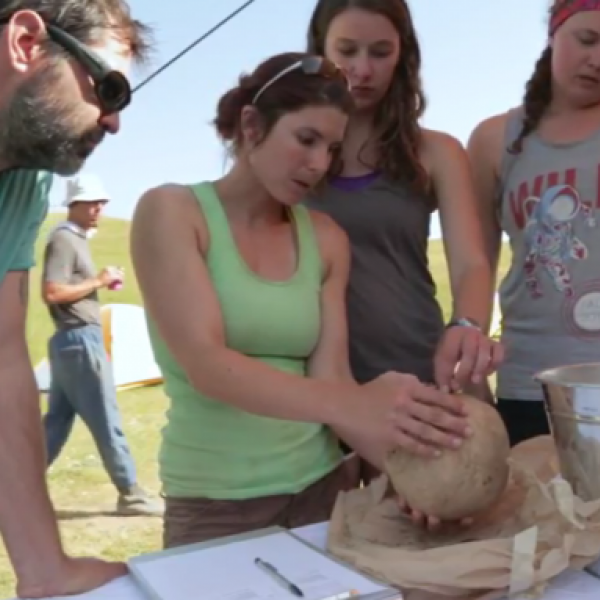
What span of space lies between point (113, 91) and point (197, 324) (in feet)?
1.11

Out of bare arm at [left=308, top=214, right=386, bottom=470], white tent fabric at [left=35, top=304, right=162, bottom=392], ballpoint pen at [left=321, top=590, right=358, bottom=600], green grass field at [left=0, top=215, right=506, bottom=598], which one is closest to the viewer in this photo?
ballpoint pen at [left=321, top=590, right=358, bottom=600]

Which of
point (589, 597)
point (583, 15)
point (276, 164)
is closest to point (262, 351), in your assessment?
point (276, 164)

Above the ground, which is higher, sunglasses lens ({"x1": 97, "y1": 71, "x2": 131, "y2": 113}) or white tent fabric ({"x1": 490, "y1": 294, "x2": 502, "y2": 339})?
sunglasses lens ({"x1": 97, "y1": 71, "x2": 131, "y2": 113})

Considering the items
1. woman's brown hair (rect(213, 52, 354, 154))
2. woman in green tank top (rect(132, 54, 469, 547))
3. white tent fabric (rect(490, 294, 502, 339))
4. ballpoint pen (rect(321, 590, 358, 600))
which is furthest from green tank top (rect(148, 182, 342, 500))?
white tent fabric (rect(490, 294, 502, 339))

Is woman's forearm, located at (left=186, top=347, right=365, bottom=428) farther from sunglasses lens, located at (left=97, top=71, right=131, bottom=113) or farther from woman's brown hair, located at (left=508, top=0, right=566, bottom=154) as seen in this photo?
woman's brown hair, located at (left=508, top=0, right=566, bottom=154)

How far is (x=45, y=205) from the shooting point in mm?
1360

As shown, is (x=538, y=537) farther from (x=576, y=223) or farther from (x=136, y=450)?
(x=136, y=450)

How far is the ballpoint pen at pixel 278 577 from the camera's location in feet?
3.01

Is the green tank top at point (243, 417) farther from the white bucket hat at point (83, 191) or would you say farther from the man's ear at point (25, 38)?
the white bucket hat at point (83, 191)

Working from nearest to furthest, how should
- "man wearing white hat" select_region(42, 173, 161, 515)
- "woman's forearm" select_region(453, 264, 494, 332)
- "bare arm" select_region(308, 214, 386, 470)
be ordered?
"bare arm" select_region(308, 214, 386, 470) < "woman's forearm" select_region(453, 264, 494, 332) < "man wearing white hat" select_region(42, 173, 161, 515)

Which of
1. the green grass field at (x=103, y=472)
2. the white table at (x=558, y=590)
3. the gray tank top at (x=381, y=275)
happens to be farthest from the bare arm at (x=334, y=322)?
the green grass field at (x=103, y=472)

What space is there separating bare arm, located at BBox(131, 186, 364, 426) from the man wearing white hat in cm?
230

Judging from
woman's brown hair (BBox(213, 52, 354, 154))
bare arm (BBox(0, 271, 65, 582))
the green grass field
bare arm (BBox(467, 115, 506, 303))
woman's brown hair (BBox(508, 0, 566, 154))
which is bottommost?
the green grass field

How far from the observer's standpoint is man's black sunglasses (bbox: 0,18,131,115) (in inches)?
45.2
